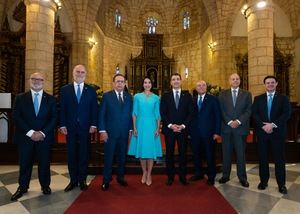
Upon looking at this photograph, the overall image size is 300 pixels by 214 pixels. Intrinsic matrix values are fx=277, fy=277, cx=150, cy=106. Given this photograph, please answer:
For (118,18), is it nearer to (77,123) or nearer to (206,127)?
(206,127)

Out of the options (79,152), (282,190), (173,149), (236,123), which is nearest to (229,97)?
(236,123)

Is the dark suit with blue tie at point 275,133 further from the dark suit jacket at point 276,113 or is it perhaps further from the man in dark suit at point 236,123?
the man in dark suit at point 236,123

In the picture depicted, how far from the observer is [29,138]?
3693 mm

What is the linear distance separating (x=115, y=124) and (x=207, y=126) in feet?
4.68

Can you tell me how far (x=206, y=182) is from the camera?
14.2 feet

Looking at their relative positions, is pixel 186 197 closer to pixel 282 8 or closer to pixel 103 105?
pixel 103 105

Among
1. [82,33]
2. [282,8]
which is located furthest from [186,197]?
[282,8]

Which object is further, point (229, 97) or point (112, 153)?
point (229, 97)

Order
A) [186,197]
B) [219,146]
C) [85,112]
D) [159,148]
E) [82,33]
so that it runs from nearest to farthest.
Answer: [186,197] → [85,112] → [159,148] → [219,146] → [82,33]

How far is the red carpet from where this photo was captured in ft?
10.1

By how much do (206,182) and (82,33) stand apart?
10.5 m

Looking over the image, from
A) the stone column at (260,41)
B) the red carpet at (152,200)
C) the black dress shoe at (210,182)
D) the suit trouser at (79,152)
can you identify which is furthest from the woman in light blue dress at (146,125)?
the stone column at (260,41)

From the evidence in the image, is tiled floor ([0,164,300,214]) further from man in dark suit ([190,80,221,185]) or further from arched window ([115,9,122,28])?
arched window ([115,9,122,28])

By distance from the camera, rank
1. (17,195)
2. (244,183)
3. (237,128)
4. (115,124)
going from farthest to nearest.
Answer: (237,128) → (244,183) → (115,124) → (17,195)
